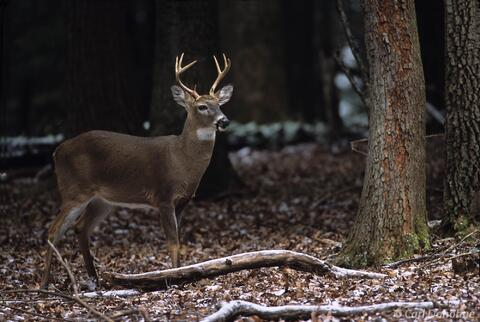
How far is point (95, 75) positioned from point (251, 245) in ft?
14.6

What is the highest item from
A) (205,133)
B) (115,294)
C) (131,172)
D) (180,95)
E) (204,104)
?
(180,95)

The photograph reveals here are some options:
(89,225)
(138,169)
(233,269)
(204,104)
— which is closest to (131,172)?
(138,169)

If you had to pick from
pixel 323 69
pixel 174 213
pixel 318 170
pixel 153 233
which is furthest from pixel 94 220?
pixel 323 69

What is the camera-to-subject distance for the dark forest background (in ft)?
40.8

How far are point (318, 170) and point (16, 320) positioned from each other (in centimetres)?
888

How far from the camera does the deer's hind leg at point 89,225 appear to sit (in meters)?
8.94

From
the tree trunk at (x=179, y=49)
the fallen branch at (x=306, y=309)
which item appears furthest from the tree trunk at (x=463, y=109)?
the tree trunk at (x=179, y=49)

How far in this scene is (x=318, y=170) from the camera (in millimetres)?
15117

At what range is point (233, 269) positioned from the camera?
24.4 ft

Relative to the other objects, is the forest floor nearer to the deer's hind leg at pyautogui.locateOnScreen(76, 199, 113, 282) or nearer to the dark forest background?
the deer's hind leg at pyautogui.locateOnScreen(76, 199, 113, 282)

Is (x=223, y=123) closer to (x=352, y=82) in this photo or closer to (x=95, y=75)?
(x=352, y=82)

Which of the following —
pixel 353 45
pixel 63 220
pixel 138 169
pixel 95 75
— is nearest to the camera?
pixel 63 220

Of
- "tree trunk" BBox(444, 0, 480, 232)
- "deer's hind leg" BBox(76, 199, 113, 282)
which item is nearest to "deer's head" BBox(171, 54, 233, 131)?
"deer's hind leg" BBox(76, 199, 113, 282)

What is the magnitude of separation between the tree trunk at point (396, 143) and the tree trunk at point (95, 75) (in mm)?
6048
